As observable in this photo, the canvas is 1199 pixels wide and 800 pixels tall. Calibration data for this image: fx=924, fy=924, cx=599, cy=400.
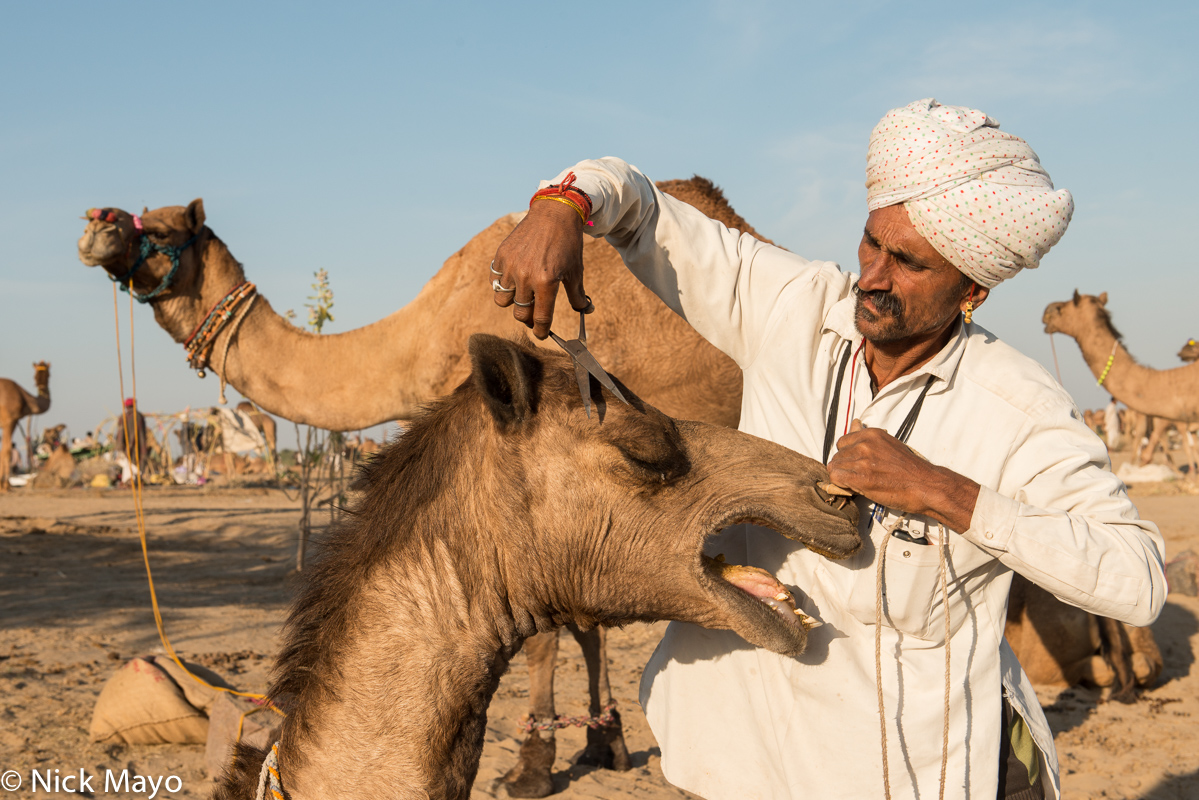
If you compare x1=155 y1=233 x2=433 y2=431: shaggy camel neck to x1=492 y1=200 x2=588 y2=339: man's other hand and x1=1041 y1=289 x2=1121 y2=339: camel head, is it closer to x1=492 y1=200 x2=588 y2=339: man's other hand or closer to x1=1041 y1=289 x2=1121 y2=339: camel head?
x1=492 y1=200 x2=588 y2=339: man's other hand

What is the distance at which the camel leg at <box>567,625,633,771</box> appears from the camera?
5.16 m

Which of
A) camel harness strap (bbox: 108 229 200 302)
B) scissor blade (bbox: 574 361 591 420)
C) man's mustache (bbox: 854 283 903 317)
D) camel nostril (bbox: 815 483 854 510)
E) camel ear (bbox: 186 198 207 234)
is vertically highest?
camel ear (bbox: 186 198 207 234)

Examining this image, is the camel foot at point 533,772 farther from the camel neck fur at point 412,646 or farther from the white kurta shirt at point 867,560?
the camel neck fur at point 412,646

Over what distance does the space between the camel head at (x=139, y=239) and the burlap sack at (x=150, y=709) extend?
7.42 feet

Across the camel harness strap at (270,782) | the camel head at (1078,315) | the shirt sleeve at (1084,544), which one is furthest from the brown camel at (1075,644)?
the camel head at (1078,315)

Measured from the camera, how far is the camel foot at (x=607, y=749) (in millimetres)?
5176

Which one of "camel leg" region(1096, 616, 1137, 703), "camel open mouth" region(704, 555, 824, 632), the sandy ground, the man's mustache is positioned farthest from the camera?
"camel leg" region(1096, 616, 1137, 703)

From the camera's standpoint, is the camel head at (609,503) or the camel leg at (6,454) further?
the camel leg at (6,454)

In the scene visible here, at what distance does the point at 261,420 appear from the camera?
29.5 metres

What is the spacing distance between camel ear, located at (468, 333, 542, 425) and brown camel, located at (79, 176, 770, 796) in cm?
271

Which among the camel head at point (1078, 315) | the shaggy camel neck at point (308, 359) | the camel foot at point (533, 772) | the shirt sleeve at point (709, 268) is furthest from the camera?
the camel head at point (1078, 315)

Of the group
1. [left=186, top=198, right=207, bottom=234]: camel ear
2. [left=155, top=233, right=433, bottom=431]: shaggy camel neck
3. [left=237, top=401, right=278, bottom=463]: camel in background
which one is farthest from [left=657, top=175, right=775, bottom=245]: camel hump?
[left=237, top=401, right=278, bottom=463]: camel in background

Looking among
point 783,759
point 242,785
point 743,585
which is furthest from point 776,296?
point 242,785

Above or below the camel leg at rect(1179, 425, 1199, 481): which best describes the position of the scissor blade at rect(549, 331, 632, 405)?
above
